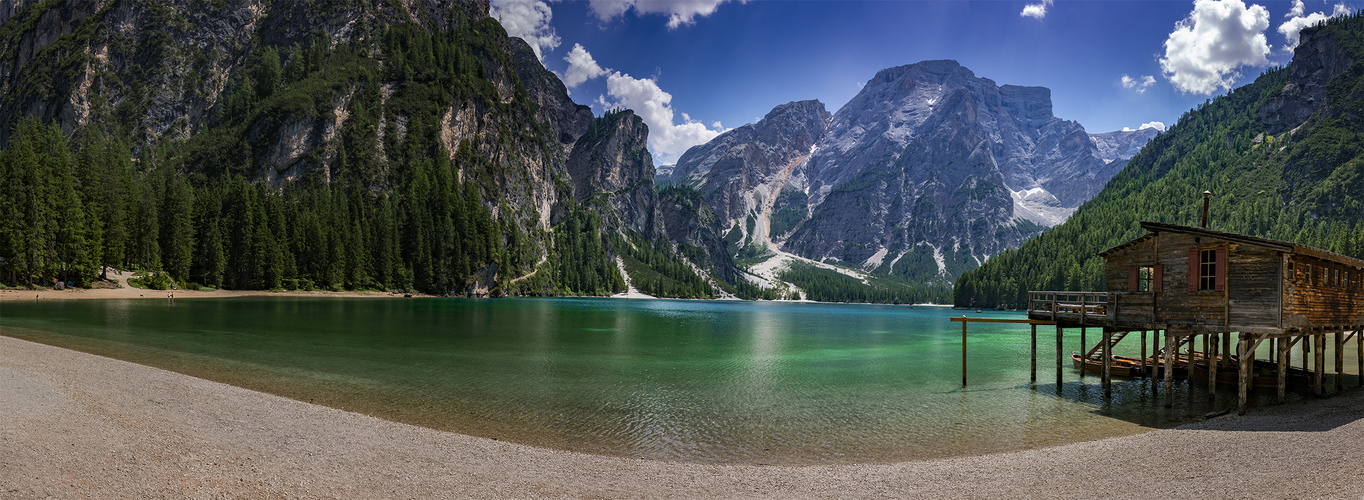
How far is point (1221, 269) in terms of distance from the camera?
28.6 meters

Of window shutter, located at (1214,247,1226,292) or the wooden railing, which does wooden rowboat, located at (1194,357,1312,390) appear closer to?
the wooden railing

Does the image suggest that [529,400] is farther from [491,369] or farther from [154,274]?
[154,274]

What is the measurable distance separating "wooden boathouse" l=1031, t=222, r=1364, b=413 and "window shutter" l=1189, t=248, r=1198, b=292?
4 cm

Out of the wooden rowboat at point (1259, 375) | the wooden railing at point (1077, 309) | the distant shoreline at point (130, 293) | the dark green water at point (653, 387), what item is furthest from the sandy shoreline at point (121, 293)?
the wooden rowboat at point (1259, 375)

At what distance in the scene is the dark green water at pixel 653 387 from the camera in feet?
72.8

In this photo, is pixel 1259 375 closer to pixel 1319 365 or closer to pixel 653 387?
pixel 1319 365

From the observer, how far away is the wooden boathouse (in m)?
27.5

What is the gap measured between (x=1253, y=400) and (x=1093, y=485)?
81.1ft

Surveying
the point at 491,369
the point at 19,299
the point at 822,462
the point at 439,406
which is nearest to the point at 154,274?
the point at 19,299

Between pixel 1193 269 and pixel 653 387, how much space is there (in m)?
28.1

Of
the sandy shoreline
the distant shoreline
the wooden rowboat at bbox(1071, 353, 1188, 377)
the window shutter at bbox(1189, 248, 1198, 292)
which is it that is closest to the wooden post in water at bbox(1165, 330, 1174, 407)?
the window shutter at bbox(1189, 248, 1198, 292)

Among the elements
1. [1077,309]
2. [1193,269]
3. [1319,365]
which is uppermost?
[1193,269]

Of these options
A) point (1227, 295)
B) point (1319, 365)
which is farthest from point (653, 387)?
point (1319, 365)

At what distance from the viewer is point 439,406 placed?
25.8 meters
